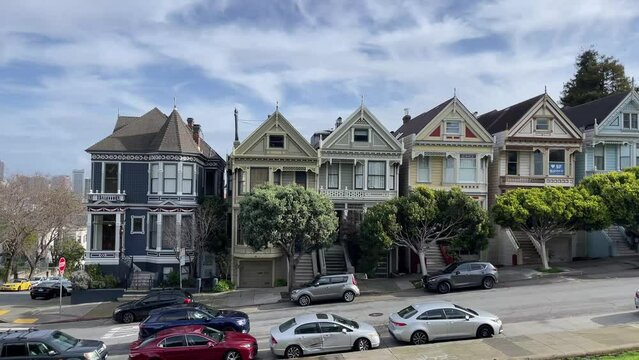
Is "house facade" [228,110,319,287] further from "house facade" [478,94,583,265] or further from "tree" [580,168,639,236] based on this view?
"tree" [580,168,639,236]

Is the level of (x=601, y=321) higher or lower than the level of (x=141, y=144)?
lower

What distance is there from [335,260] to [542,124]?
58.1ft

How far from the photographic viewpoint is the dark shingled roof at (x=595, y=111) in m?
38.7

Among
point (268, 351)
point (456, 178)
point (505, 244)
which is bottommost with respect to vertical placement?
point (268, 351)

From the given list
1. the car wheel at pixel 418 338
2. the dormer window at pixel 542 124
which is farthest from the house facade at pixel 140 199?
the dormer window at pixel 542 124

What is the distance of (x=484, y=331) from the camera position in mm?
18609

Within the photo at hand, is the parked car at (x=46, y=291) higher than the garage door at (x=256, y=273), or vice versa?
the garage door at (x=256, y=273)

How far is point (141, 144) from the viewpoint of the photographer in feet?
119

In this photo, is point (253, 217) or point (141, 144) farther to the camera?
point (141, 144)

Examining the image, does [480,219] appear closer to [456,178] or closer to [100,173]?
[456,178]

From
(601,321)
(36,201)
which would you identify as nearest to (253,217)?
(601,321)

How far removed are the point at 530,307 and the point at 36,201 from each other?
2144 inches

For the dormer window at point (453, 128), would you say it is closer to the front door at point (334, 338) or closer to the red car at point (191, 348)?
the front door at point (334, 338)

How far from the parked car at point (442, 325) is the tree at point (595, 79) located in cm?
5049
